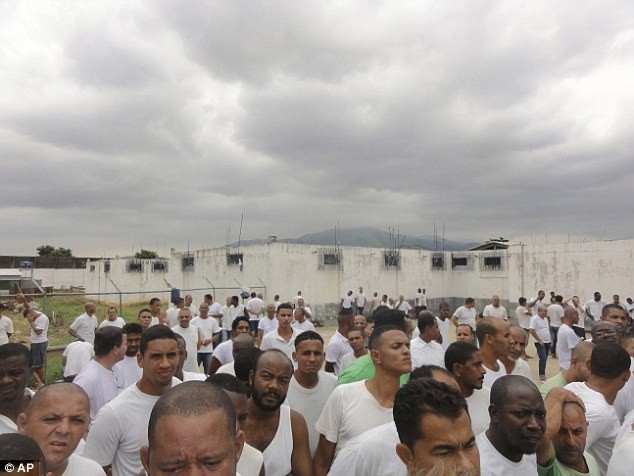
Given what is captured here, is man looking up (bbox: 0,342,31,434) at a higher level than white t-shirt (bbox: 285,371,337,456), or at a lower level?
higher

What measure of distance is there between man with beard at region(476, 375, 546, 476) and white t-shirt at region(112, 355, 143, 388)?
12.2ft

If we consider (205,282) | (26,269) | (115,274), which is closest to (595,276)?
(205,282)

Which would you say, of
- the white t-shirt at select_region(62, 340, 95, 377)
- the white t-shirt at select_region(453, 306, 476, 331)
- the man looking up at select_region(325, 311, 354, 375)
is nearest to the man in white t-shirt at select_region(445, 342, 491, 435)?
the man looking up at select_region(325, 311, 354, 375)

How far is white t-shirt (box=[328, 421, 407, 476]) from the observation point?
7.98 feet

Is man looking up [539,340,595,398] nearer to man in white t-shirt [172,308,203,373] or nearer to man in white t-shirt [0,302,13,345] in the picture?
man in white t-shirt [172,308,203,373]

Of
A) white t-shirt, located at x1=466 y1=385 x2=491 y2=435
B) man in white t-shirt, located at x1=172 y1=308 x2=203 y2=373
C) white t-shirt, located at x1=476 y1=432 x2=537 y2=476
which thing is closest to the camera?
white t-shirt, located at x1=476 y1=432 x2=537 y2=476

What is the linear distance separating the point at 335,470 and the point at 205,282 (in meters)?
24.4

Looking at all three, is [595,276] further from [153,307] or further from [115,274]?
[115,274]

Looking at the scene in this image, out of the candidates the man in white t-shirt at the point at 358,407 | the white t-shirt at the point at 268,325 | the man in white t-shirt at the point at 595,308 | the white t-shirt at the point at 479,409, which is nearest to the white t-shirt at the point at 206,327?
the white t-shirt at the point at 268,325

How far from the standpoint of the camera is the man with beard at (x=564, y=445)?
265 centimetres

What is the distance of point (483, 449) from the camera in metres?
2.64

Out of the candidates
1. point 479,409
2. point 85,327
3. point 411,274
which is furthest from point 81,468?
point 411,274

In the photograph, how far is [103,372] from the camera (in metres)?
4.57

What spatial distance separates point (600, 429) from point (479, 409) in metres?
0.80
